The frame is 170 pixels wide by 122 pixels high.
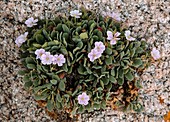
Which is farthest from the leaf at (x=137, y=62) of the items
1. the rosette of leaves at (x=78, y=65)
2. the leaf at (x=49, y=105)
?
the leaf at (x=49, y=105)

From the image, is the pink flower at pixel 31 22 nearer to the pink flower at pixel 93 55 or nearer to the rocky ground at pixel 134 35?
the rocky ground at pixel 134 35

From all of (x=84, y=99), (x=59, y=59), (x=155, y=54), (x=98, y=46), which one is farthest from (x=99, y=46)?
(x=155, y=54)

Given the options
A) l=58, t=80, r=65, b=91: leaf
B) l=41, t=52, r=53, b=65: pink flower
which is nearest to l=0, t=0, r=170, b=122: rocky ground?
l=58, t=80, r=65, b=91: leaf

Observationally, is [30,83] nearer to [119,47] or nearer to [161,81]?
[119,47]

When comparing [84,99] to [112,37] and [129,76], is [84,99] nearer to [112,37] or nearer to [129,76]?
[129,76]

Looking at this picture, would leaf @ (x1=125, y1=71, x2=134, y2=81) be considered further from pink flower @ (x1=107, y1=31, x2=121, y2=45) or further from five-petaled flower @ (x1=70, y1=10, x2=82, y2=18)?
five-petaled flower @ (x1=70, y1=10, x2=82, y2=18)

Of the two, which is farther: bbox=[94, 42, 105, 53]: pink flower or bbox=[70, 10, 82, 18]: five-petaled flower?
bbox=[70, 10, 82, 18]: five-petaled flower
